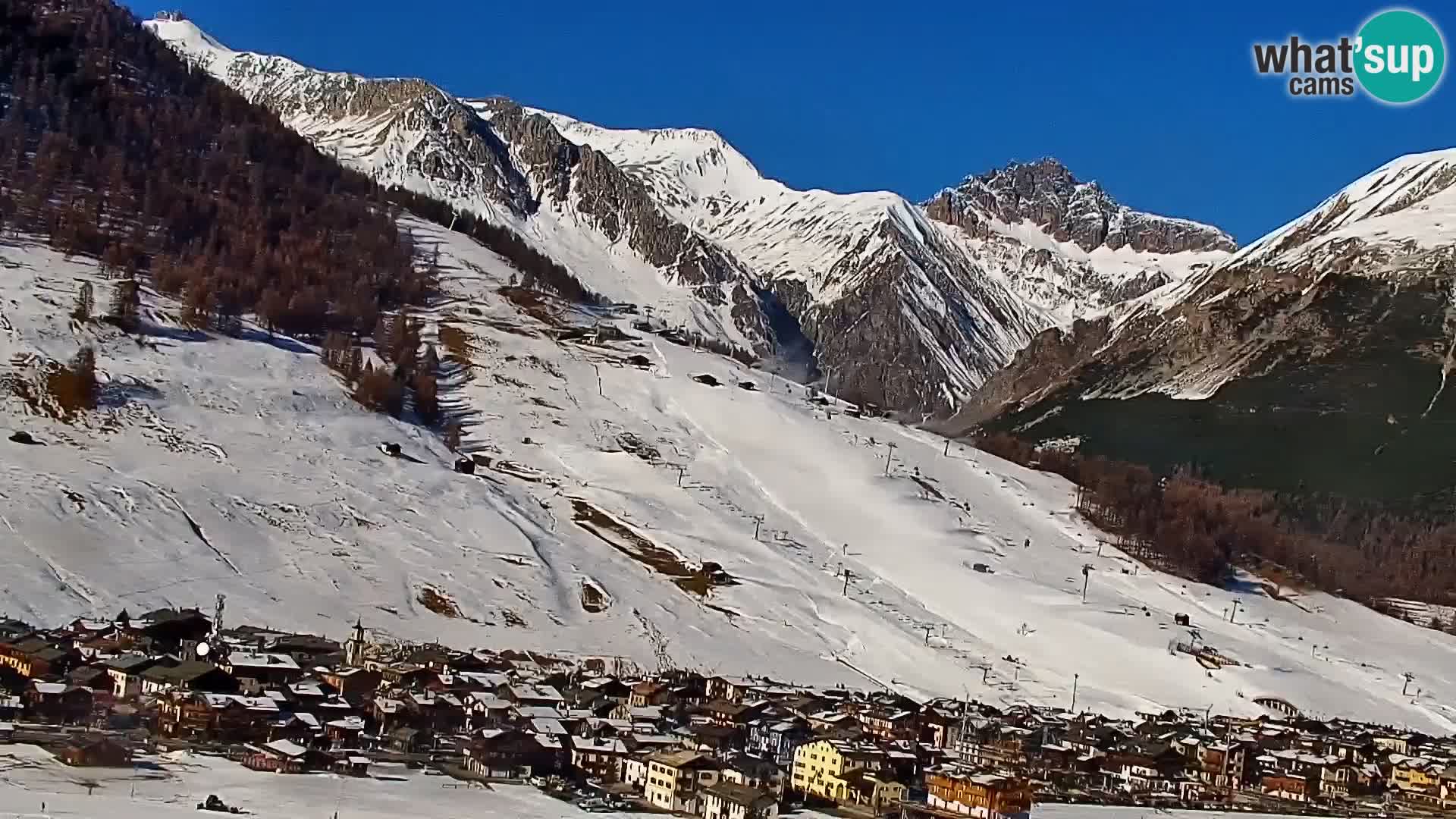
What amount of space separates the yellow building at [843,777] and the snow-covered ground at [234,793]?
3.14 m

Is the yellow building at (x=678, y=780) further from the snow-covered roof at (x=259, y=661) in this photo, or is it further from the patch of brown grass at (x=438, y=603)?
the patch of brown grass at (x=438, y=603)

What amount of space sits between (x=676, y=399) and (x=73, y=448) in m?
55.2

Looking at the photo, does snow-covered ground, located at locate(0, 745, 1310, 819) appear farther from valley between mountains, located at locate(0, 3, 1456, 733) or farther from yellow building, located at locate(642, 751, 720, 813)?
valley between mountains, located at locate(0, 3, 1456, 733)

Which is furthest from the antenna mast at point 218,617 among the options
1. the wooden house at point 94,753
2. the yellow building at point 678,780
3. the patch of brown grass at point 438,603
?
the yellow building at point 678,780

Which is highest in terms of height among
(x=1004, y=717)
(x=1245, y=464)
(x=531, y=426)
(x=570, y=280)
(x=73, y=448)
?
(x=570, y=280)

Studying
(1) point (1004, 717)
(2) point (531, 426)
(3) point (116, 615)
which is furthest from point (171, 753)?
(2) point (531, 426)

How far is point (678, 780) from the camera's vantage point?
1465 inches

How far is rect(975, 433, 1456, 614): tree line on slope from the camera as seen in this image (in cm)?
10550

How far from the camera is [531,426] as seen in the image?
109 m

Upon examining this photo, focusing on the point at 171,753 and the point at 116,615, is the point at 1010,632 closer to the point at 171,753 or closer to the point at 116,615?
the point at 116,615

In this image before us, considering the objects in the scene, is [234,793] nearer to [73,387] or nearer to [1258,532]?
[73,387]

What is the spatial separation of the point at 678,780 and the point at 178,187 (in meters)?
124

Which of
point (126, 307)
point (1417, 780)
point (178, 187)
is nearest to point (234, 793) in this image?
point (1417, 780)

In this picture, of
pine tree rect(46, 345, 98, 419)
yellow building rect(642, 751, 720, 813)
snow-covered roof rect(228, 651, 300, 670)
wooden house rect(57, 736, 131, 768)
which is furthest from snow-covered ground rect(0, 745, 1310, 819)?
pine tree rect(46, 345, 98, 419)
